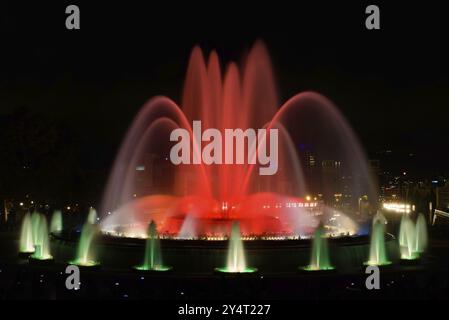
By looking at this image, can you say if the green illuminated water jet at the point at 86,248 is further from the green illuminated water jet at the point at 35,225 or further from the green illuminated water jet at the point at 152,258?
the green illuminated water jet at the point at 35,225

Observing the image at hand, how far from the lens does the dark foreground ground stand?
19672 millimetres

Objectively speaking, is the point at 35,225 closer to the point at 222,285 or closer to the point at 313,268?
the point at 222,285

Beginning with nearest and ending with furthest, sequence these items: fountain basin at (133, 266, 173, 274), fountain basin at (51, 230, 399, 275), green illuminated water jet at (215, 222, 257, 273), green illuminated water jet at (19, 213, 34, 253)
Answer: fountain basin at (133, 266, 173, 274) → green illuminated water jet at (215, 222, 257, 273) → fountain basin at (51, 230, 399, 275) → green illuminated water jet at (19, 213, 34, 253)

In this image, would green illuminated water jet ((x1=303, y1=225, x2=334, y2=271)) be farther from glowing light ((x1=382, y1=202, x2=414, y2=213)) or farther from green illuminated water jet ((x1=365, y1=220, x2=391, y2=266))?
glowing light ((x1=382, y1=202, x2=414, y2=213))

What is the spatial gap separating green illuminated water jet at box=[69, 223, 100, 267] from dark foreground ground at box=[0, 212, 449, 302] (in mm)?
1516

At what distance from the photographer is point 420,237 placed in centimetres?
3312

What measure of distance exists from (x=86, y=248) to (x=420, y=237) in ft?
60.3

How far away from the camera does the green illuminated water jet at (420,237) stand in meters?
29.3

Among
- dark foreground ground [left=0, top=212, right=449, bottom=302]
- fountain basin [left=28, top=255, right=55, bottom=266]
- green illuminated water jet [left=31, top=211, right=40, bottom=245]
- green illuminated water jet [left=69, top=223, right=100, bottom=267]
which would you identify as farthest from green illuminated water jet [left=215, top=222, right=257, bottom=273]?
green illuminated water jet [left=31, top=211, right=40, bottom=245]

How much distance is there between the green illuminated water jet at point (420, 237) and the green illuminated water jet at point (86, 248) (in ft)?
47.4

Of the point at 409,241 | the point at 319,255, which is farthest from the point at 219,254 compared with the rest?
the point at 409,241
